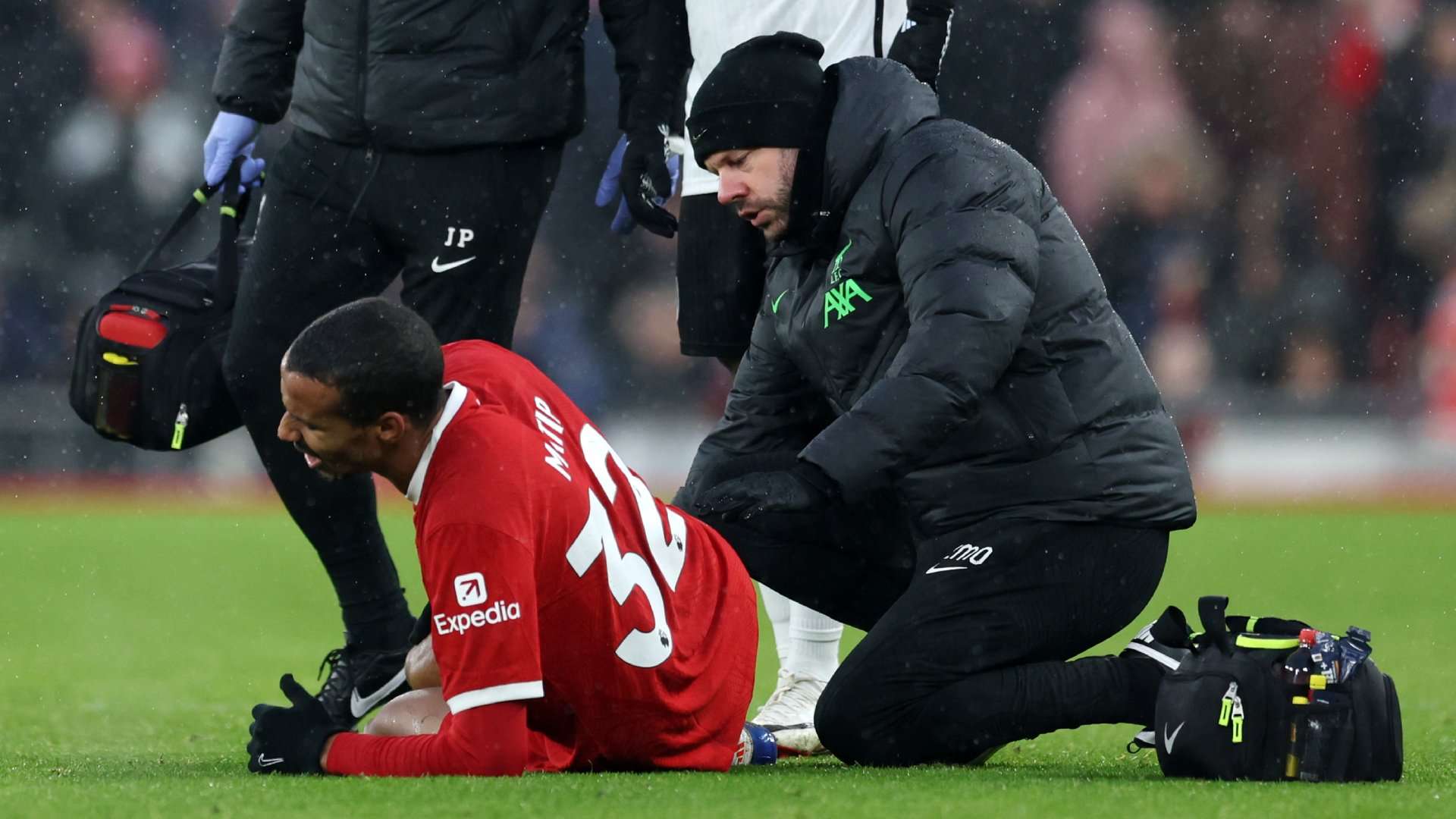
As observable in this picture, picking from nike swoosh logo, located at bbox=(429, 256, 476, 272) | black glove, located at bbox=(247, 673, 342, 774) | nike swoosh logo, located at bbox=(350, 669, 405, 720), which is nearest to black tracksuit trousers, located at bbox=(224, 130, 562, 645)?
nike swoosh logo, located at bbox=(429, 256, 476, 272)

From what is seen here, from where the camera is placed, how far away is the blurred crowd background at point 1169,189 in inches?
477

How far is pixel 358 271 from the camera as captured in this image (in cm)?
479

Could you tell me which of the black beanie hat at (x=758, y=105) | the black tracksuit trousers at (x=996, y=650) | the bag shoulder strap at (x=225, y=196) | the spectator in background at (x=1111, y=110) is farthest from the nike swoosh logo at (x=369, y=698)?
the spectator in background at (x=1111, y=110)

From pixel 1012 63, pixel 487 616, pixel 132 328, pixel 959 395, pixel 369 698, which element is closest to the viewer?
pixel 487 616

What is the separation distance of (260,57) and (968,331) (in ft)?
6.99

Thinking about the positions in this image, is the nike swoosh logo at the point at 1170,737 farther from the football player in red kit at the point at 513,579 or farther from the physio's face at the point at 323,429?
the physio's face at the point at 323,429

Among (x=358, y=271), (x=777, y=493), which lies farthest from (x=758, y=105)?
(x=358, y=271)

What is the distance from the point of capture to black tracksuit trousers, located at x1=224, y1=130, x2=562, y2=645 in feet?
15.4

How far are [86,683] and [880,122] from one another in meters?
2.91

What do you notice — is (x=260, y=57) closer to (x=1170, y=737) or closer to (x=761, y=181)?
(x=761, y=181)

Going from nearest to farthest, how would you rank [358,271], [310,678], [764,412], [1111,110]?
[764,412] < [358,271] < [310,678] < [1111,110]

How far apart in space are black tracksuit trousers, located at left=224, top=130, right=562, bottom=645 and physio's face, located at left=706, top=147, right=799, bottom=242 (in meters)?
0.82

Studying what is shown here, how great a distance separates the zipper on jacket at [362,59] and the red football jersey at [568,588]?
3.83 ft

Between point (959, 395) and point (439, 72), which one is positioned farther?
point (439, 72)
